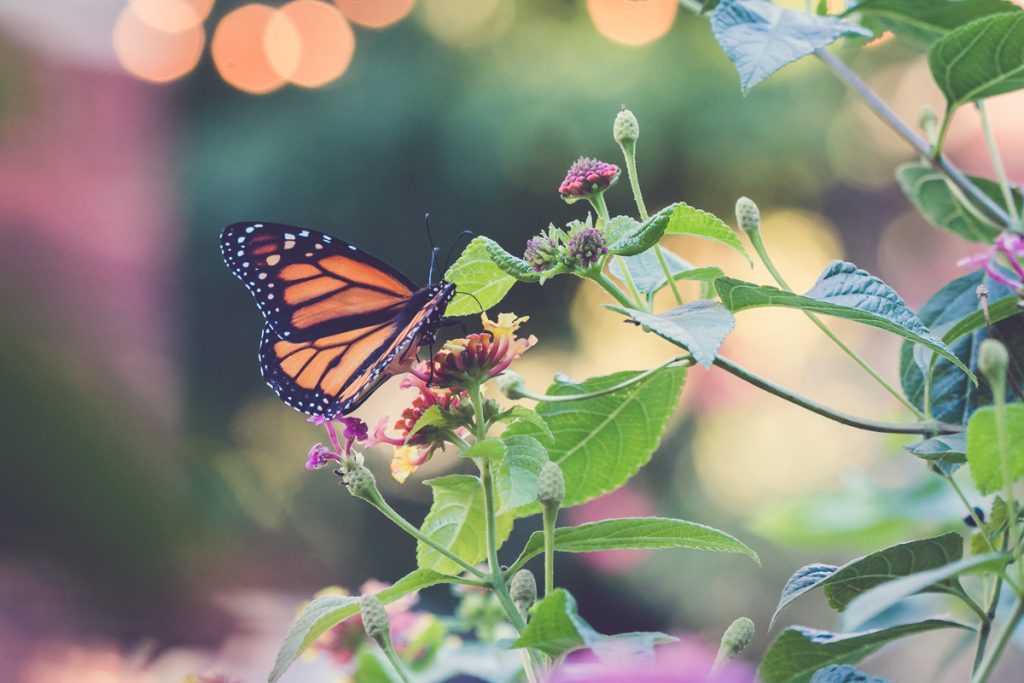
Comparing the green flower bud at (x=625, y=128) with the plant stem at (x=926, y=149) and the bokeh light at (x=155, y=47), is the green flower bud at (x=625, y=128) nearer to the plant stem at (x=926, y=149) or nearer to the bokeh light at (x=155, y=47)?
the plant stem at (x=926, y=149)

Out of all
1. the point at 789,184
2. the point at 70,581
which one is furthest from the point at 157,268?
the point at 789,184

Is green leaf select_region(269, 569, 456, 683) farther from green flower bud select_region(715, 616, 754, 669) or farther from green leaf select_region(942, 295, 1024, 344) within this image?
green leaf select_region(942, 295, 1024, 344)

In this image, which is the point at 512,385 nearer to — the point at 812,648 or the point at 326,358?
the point at 812,648

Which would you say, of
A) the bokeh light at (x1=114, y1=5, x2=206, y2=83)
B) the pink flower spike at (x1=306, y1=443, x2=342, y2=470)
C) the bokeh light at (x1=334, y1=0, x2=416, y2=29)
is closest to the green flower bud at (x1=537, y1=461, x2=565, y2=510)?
the pink flower spike at (x1=306, y1=443, x2=342, y2=470)

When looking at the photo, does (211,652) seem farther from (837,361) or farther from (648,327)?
(648,327)

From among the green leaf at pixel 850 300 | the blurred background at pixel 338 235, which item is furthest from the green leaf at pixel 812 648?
the blurred background at pixel 338 235

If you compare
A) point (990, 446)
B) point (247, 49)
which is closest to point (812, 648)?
point (990, 446)
